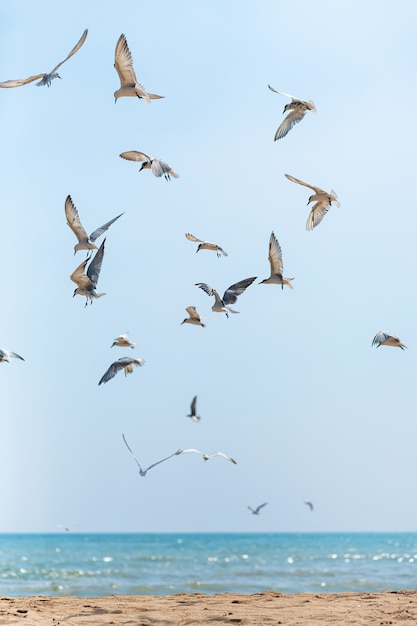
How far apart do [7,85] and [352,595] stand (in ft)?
20.8

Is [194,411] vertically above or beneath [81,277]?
beneath

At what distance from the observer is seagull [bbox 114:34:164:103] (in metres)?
9.58

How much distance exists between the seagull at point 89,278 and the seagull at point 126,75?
5.29 feet

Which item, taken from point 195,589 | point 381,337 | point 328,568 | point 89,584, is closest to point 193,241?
point 381,337

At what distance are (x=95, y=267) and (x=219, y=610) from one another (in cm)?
387

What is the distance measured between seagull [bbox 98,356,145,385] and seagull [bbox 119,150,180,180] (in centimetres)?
205

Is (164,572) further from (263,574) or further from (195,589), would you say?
(195,589)

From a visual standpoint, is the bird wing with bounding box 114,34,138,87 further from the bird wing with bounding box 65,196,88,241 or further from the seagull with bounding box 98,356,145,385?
the seagull with bounding box 98,356,145,385

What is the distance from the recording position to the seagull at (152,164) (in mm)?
10320

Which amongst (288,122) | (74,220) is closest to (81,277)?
(74,220)

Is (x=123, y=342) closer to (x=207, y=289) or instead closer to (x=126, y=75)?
(x=207, y=289)

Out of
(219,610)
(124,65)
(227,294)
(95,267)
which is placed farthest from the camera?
(227,294)

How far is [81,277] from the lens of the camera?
33.2ft

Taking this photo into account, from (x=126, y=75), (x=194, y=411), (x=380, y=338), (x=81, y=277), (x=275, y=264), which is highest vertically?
(x=126, y=75)
